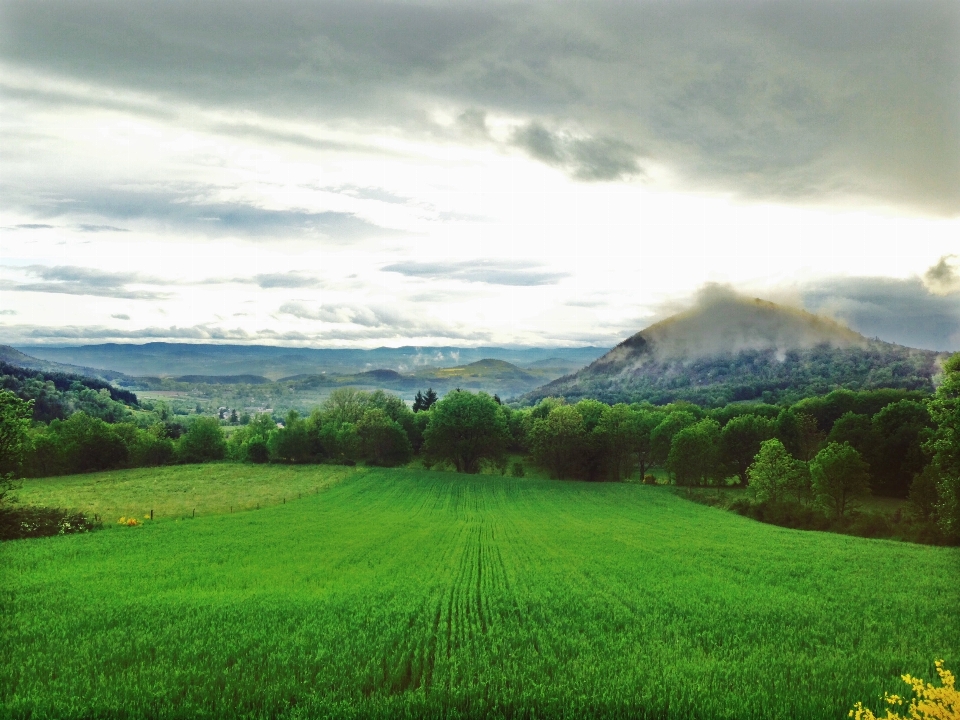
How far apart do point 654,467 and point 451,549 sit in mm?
72497

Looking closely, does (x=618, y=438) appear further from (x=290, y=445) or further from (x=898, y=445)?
(x=290, y=445)

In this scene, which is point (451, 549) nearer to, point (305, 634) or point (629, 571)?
point (629, 571)

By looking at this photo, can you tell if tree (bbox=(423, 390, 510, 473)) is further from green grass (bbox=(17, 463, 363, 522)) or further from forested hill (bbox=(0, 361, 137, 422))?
forested hill (bbox=(0, 361, 137, 422))

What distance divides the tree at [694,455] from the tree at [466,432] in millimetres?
24803

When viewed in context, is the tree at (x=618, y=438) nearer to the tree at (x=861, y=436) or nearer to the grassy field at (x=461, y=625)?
the tree at (x=861, y=436)

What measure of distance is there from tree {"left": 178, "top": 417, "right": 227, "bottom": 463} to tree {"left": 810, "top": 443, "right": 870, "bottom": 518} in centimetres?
8882

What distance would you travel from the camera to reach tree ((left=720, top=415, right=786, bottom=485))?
78000mm

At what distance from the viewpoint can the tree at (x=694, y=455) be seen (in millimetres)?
76000

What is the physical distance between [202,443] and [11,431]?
65910 mm

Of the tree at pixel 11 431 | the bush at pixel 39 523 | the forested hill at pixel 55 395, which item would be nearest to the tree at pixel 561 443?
the bush at pixel 39 523

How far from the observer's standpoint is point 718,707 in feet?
38.0

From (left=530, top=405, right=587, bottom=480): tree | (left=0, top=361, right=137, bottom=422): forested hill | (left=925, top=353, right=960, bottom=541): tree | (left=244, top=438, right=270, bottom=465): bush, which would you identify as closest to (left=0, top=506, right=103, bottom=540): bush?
(left=925, top=353, right=960, bottom=541): tree

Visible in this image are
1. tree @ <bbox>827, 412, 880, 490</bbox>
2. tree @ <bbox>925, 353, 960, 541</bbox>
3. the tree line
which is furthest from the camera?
the tree line

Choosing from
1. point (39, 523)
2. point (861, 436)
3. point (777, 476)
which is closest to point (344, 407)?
point (39, 523)
